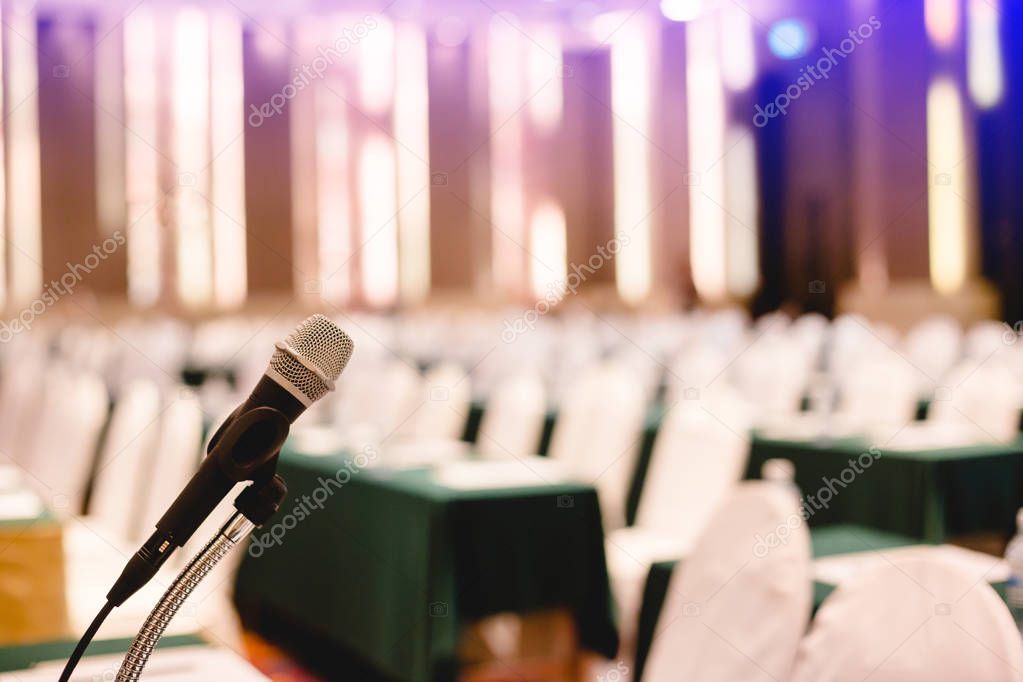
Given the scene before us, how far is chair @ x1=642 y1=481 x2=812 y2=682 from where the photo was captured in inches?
60.3

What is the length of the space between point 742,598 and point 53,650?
1.04m

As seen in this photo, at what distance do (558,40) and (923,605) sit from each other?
15.5m

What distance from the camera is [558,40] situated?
52.9 ft

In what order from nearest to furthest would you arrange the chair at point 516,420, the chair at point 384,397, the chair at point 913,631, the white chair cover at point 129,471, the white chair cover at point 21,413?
the chair at point 913,631 → the white chair cover at point 129,471 → the chair at point 516,420 → the white chair cover at point 21,413 → the chair at point 384,397

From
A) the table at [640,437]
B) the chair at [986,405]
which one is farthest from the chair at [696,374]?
the chair at [986,405]

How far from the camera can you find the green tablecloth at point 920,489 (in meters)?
3.70

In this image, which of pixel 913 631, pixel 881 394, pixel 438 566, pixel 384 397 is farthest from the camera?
pixel 384 397

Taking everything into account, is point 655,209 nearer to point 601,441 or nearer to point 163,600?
point 601,441

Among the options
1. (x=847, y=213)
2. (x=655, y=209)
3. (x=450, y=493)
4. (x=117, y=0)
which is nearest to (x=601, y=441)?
(x=450, y=493)

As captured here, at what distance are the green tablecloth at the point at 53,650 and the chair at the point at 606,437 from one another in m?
2.70

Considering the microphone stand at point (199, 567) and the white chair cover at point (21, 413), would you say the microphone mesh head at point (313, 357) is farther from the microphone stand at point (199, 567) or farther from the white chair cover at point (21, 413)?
the white chair cover at point (21, 413)

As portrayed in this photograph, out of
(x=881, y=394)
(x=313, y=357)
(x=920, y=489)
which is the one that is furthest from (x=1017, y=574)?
(x=881, y=394)

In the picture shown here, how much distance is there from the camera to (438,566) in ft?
10.5

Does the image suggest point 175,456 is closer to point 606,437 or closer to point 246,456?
point 606,437
